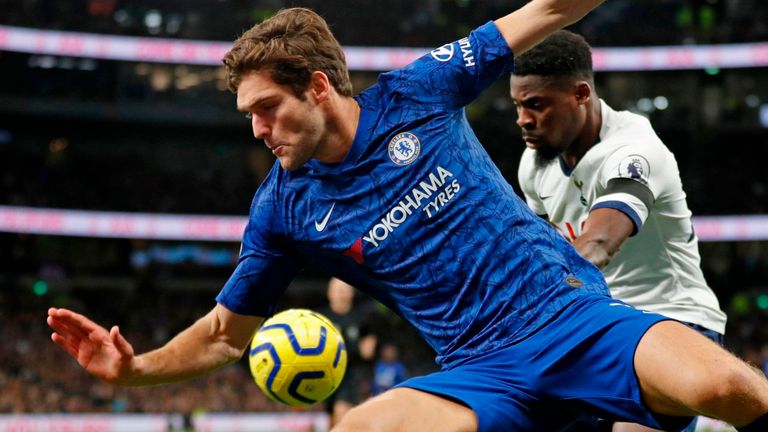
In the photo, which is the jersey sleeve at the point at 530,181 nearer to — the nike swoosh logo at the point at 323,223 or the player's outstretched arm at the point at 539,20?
the player's outstretched arm at the point at 539,20

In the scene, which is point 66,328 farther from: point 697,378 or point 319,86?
point 697,378

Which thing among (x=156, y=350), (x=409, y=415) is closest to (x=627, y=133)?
(x=409, y=415)

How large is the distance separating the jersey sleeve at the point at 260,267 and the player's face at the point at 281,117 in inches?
11.6

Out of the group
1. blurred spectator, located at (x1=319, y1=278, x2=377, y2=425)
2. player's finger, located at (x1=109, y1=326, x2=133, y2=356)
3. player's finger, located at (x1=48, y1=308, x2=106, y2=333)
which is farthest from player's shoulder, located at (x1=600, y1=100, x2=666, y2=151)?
blurred spectator, located at (x1=319, y1=278, x2=377, y2=425)

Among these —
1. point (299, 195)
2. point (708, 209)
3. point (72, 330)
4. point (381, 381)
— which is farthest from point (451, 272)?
point (708, 209)

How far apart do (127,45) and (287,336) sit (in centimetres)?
2517

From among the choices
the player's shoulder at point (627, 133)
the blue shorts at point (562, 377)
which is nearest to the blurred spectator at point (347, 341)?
the player's shoulder at point (627, 133)

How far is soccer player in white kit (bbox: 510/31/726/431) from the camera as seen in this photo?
447 centimetres

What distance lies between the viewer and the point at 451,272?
11.6 ft

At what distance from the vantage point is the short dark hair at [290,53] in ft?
11.9

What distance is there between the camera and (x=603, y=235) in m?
3.94

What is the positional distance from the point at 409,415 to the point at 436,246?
632 mm

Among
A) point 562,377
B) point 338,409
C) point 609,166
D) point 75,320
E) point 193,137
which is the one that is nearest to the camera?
point 562,377

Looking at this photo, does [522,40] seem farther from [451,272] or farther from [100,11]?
[100,11]
